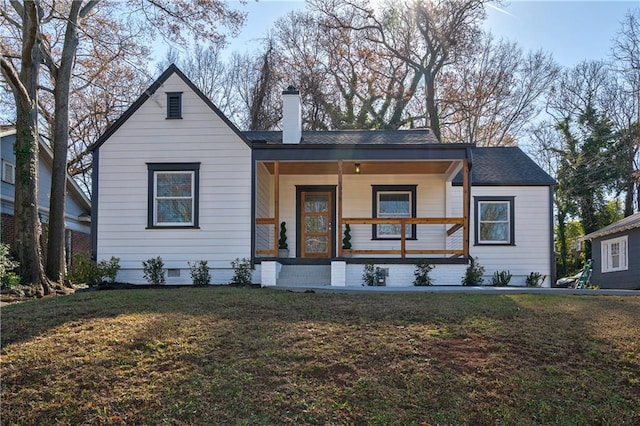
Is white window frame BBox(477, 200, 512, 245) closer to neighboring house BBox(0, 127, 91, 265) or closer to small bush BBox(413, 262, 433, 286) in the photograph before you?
small bush BBox(413, 262, 433, 286)

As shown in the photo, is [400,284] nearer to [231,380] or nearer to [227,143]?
[227,143]

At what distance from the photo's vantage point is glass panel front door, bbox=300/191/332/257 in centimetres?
1559

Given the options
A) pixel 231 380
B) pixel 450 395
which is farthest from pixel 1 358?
pixel 450 395

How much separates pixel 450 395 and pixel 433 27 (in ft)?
87.1

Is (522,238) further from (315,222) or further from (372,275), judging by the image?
(315,222)

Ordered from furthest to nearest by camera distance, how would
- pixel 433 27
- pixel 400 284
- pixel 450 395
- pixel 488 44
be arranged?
pixel 488 44 < pixel 433 27 < pixel 400 284 < pixel 450 395

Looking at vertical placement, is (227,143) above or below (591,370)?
above

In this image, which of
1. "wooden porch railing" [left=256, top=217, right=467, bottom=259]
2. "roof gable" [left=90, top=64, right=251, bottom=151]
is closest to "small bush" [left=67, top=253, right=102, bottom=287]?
"roof gable" [left=90, top=64, right=251, bottom=151]

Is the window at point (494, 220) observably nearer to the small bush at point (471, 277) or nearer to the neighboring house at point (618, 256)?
the small bush at point (471, 277)

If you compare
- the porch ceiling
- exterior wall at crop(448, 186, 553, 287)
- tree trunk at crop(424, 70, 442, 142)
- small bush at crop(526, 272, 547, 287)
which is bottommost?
small bush at crop(526, 272, 547, 287)

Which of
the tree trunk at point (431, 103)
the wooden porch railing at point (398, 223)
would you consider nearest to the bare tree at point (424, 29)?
the tree trunk at point (431, 103)

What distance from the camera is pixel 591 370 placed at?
20.0 ft

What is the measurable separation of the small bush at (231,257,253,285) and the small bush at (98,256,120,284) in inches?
104

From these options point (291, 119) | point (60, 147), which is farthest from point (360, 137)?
point (60, 147)
